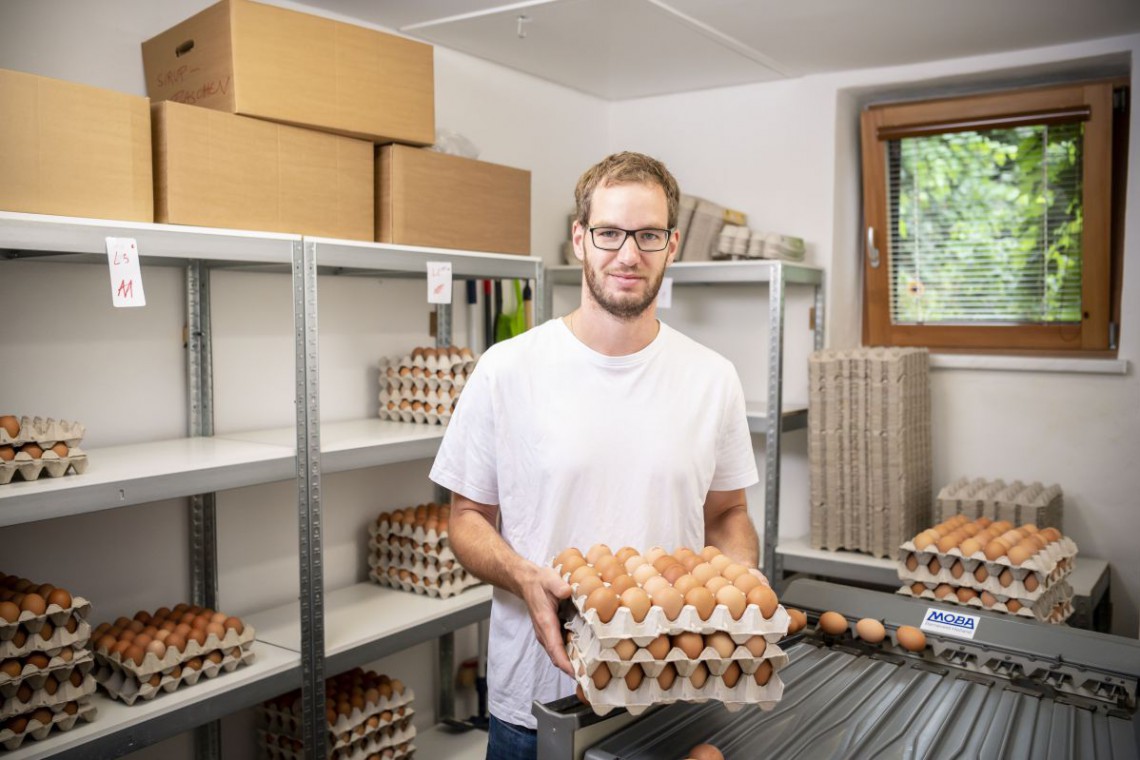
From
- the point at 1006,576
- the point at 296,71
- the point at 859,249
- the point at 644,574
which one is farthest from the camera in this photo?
the point at 859,249

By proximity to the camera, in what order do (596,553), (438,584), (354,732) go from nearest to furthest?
(596,553) → (354,732) → (438,584)

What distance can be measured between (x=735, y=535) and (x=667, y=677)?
62cm

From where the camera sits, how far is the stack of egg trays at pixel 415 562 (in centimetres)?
318

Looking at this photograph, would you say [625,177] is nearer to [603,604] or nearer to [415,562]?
[603,604]

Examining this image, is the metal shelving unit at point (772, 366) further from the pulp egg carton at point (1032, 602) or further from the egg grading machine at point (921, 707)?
the egg grading machine at point (921, 707)

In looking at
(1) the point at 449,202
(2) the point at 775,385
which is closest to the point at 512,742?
(1) the point at 449,202

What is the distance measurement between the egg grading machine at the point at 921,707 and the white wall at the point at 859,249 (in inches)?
80.7

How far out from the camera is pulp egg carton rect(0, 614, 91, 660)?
201 centimetres

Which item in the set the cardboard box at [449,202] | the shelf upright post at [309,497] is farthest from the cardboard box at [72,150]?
the cardboard box at [449,202]

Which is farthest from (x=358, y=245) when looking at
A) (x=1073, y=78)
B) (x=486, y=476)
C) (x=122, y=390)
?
(x=1073, y=78)

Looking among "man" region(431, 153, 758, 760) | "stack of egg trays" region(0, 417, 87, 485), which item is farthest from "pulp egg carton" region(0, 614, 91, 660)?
"man" region(431, 153, 758, 760)

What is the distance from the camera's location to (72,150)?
6.78ft

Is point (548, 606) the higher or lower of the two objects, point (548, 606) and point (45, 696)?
the higher

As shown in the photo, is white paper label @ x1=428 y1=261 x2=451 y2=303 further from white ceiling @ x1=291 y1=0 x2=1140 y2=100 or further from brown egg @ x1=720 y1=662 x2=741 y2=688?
brown egg @ x1=720 y1=662 x2=741 y2=688
